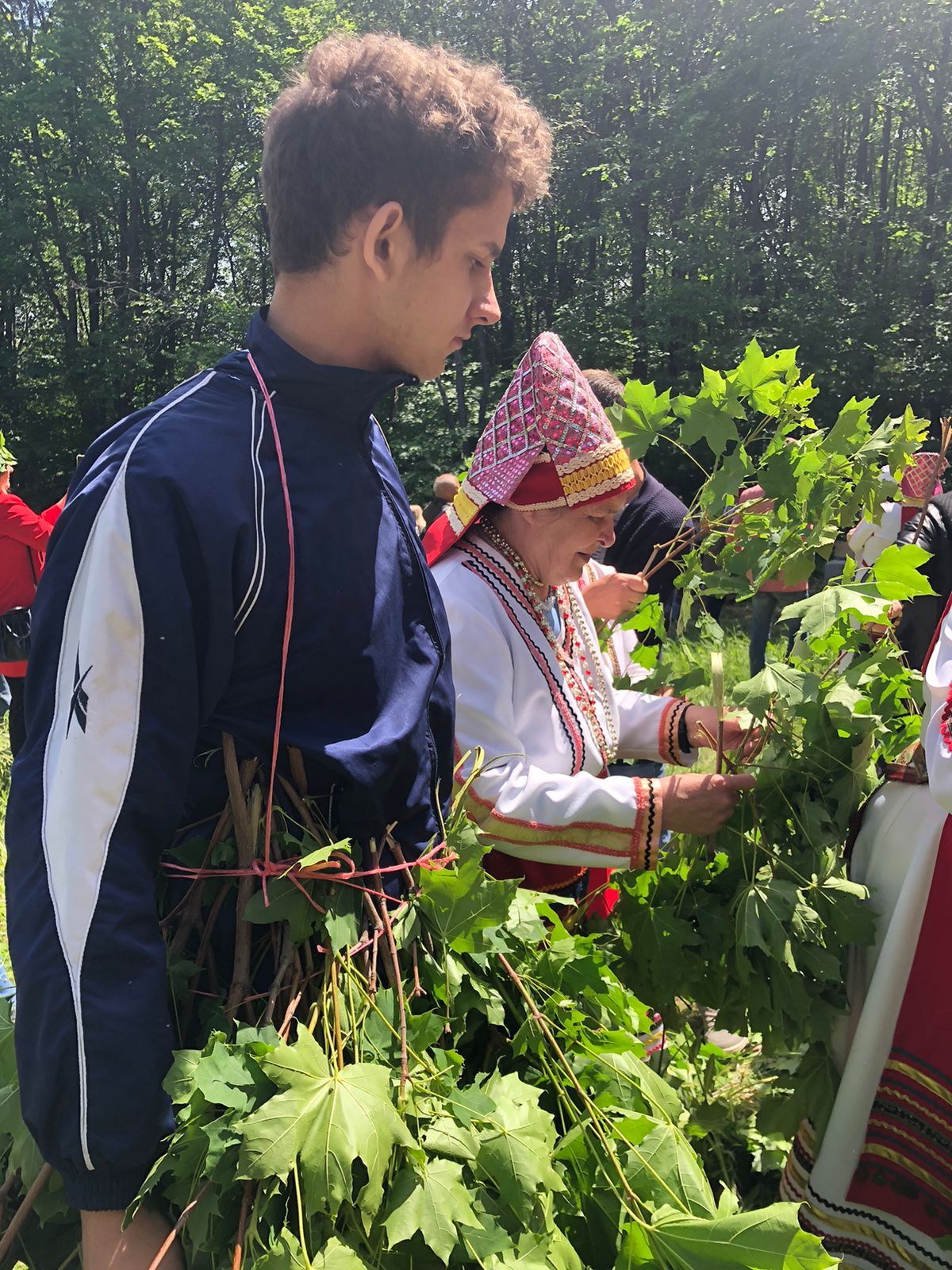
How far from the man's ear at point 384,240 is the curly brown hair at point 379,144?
0.05 ft

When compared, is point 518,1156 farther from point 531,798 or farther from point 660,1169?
point 531,798

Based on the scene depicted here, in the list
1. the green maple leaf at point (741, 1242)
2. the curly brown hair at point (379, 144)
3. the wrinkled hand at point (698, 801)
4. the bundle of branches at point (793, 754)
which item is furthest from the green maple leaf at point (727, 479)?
the green maple leaf at point (741, 1242)

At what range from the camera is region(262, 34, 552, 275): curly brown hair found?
116cm

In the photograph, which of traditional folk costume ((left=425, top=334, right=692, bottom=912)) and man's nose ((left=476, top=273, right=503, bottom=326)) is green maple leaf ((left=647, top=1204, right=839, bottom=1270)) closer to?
traditional folk costume ((left=425, top=334, right=692, bottom=912))

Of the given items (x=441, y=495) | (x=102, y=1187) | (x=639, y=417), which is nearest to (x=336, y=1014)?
(x=102, y=1187)

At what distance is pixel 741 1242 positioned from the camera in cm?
116

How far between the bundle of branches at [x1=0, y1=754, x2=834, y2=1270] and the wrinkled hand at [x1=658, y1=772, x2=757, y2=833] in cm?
51

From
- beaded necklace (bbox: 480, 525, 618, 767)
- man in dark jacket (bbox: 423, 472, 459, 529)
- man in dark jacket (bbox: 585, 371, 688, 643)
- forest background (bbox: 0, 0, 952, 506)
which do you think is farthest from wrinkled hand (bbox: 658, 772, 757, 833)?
forest background (bbox: 0, 0, 952, 506)

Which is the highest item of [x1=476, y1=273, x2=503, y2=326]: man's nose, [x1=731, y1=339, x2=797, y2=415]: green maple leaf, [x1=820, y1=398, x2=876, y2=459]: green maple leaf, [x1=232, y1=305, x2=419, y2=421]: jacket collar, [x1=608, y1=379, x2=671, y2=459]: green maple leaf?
[x1=476, y1=273, x2=503, y2=326]: man's nose

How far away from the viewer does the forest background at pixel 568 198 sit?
53.1 feet

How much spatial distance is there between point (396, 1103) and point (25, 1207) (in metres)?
0.40

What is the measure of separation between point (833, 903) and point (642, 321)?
1641cm

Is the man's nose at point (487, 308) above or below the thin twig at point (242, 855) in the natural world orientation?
above

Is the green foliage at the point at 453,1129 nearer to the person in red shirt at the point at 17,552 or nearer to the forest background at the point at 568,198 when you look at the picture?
the person in red shirt at the point at 17,552
